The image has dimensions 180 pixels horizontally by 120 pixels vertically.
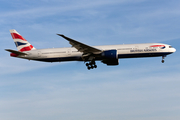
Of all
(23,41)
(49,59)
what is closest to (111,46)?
(49,59)

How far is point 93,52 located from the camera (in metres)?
39.0

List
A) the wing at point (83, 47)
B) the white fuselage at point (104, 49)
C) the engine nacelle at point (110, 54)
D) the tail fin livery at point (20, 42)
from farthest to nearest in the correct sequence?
the tail fin livery at point (20, 42) → the white fuselage at point (104, 49) → the engine nacelle at point (110, 54) → the wing at point (83, 47)

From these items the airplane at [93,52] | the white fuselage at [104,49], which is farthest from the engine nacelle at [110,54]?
the white fuselage at [104,49]

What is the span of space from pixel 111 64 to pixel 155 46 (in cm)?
823

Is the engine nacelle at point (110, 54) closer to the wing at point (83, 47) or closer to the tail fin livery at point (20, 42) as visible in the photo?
the wing at point (83, 47)

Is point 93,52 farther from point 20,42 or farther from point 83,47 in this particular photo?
point 20,42

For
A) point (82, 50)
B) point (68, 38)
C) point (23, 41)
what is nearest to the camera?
point (68, 38)

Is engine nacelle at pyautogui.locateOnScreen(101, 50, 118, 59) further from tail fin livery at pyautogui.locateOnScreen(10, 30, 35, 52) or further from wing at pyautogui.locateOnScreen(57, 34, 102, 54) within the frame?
tail fin livery at pyautogui.locateOnScreen(10, 30, 35, 52)

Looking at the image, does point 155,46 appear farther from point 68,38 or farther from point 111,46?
point 68,38

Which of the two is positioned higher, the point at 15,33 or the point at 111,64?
the point at 15,33

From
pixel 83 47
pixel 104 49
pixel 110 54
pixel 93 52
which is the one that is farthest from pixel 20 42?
pixel 110 54

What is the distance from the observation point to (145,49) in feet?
129

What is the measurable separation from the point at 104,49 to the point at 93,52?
1902mm

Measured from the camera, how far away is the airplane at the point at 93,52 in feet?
125
